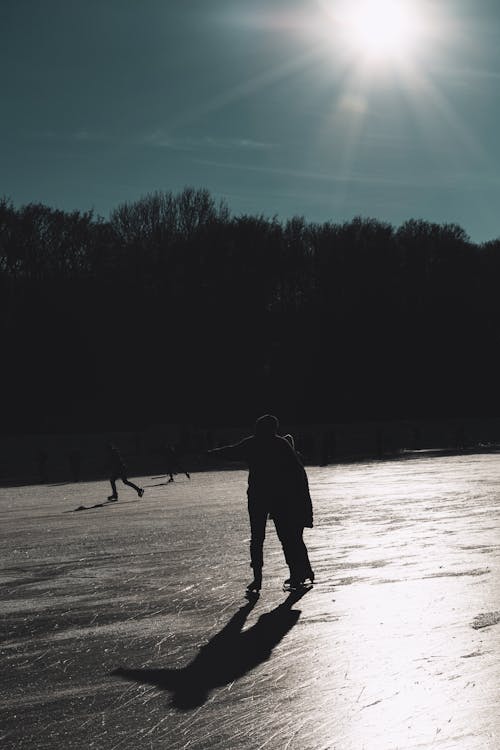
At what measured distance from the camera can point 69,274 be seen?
1828 inches

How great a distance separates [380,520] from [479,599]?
6.66 meters

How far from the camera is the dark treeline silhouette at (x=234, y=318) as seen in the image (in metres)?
44.1

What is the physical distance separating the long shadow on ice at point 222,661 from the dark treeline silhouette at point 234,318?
1398 inches

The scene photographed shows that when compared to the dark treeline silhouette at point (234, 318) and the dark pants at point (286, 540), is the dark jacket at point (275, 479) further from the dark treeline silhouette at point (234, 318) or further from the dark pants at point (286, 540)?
the dark treeline silhouette at point (234, 318)

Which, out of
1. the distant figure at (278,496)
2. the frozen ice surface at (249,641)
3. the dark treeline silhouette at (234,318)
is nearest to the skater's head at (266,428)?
the distant figure at (278,496)

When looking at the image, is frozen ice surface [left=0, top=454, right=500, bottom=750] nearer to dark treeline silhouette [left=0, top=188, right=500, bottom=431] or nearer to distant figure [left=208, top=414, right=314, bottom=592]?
distant figure [left=208, top=414, right=314, bottom=592]

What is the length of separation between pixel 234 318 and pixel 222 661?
42506 mm

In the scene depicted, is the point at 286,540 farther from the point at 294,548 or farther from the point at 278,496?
the point at 278,496

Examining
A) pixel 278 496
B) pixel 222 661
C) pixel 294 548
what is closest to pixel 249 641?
pixel 222 661

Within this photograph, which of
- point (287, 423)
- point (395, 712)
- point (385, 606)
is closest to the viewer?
point (395, 712)

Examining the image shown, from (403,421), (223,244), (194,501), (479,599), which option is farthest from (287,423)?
(479,599)

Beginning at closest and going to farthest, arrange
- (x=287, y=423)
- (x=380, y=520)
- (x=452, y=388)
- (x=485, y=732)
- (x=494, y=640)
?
(x=485, y=732)
(x=494, y=640)
(x=380, y=520)
(x=287, y=423)
(x=452, y=388)

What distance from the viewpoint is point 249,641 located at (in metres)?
6.62

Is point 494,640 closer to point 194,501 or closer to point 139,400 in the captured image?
point 194,501
